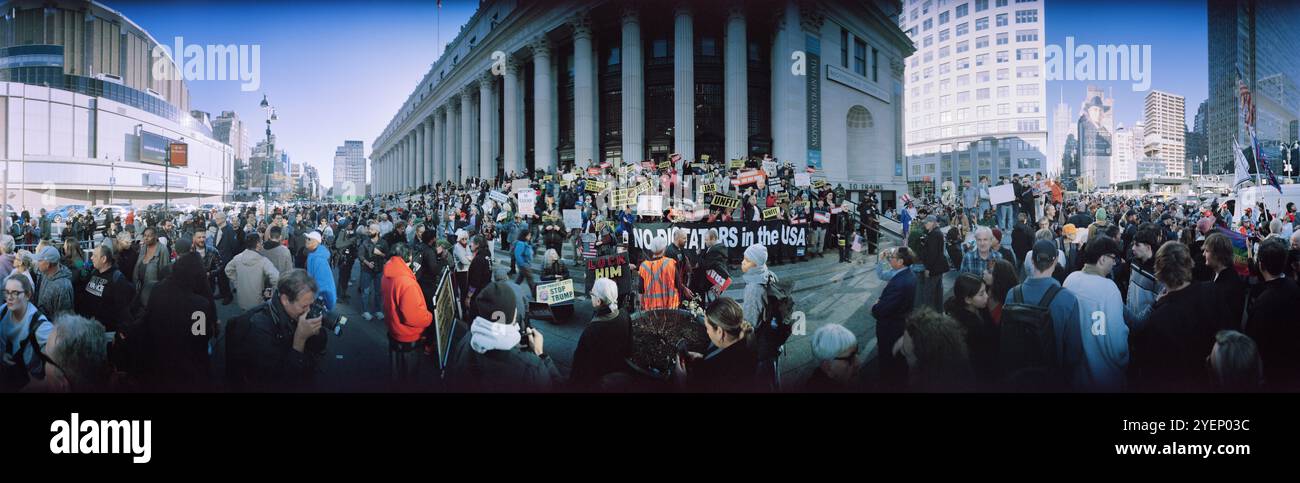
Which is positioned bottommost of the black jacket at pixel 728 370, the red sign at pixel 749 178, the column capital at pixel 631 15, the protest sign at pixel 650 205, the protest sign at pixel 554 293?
the black jacket at pixel 728 370

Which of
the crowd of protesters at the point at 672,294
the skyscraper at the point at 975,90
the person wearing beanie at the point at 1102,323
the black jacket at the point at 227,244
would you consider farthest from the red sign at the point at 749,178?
the black jacket at the point at 227,244

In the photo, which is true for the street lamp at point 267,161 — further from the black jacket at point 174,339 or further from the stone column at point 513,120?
the stone column at point 513,120

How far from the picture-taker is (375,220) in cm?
476

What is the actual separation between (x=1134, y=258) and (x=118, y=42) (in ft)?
33.5

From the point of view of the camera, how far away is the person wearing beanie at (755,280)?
3.93 m

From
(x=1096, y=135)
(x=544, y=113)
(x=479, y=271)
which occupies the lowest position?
(x=479, y=271)

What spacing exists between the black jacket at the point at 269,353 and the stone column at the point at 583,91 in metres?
8.41

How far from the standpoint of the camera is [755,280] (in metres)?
4.01

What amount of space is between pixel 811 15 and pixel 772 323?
11.2 ft

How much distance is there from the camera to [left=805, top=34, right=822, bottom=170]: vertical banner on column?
5.13 m

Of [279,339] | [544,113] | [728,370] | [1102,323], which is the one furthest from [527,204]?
[544,113]

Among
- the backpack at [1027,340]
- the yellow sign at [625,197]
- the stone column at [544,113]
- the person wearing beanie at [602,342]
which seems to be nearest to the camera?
the person wearing beanie at [602,342]

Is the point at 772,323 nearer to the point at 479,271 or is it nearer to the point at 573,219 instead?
the point at 573,219
